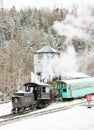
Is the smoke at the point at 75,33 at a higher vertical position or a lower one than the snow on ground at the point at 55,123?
higher

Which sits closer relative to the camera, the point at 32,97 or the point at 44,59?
the point at 32,97

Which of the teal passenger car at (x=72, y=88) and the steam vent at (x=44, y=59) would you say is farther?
the steam vent at (x=44, y=59)

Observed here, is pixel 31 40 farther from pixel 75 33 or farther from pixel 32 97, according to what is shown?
pixel 32 97

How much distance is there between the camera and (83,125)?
636 inches

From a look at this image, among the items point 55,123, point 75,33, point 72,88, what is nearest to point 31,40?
point 75,33

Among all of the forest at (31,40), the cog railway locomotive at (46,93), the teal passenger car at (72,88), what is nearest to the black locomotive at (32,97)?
the cog railway locomotive at (46,93)

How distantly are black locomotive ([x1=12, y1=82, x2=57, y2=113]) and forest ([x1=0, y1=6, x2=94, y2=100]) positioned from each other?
77.2 ft

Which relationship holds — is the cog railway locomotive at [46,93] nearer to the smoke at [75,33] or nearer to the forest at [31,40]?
the forest at [31,40]

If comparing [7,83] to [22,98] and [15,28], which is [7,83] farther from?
[15,28]

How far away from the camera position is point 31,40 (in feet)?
332

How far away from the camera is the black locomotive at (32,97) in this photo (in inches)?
933

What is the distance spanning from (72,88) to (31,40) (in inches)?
2811

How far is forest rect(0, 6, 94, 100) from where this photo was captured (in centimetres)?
6438

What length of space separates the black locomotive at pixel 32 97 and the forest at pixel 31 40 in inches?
926
